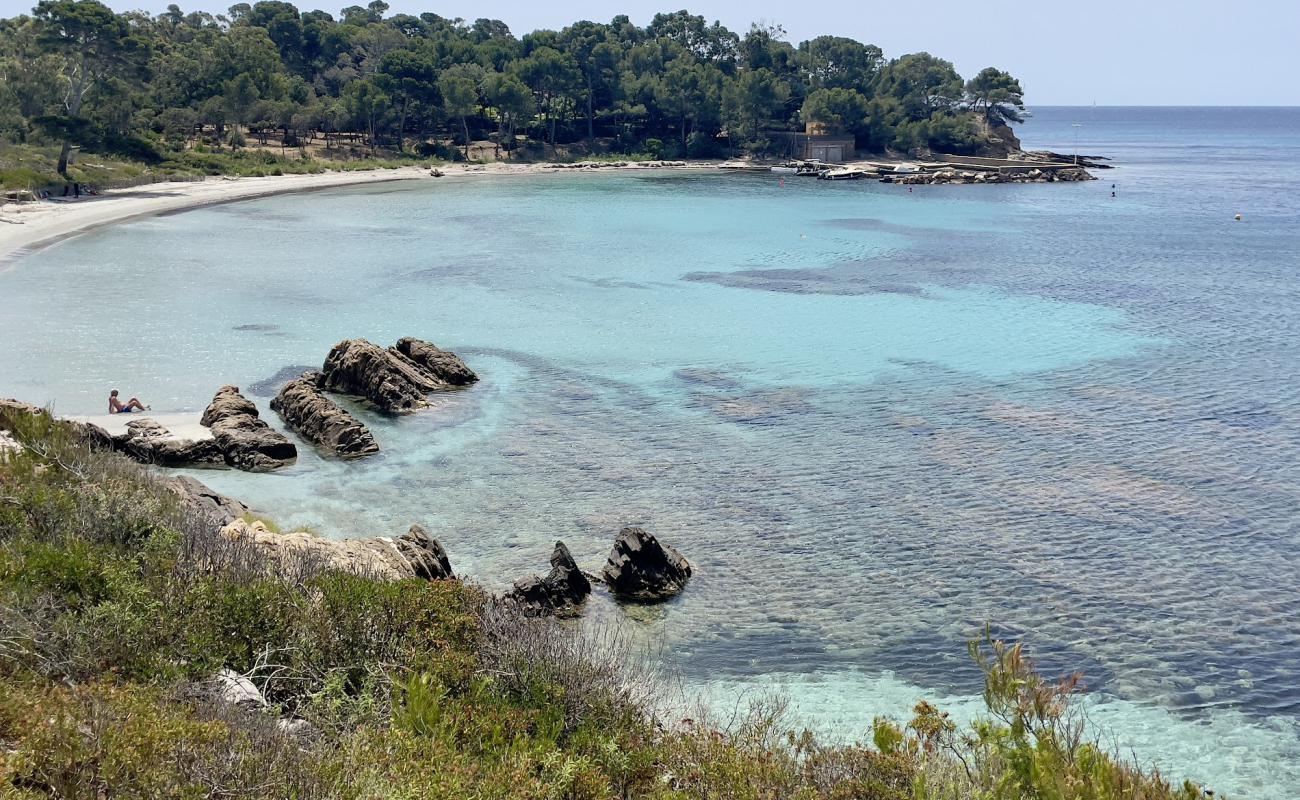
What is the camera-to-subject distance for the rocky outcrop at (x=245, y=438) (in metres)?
24.1

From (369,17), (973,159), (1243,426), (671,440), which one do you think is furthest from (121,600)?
(369,17)

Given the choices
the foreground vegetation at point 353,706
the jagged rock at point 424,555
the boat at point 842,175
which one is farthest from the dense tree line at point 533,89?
the foreground vegetation at point 353,706

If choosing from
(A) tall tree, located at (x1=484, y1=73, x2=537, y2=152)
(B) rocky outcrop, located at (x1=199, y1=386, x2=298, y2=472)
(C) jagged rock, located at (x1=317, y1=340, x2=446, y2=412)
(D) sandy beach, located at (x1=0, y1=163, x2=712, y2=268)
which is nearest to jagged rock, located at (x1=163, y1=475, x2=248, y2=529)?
(B) rocky outcrop, located at (x1=199, y1=386, x2=298, y2=472)

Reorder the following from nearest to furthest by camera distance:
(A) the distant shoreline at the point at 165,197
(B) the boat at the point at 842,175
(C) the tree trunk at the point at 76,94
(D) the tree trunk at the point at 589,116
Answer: (A) the distant shoreline at the point at 165,197 < (C) the tree trunk at the point at 76,94 < (B) the boat at the point at 842,175 < (D) the tree trunk at the point at 589,116

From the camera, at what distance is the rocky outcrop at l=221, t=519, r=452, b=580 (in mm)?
14486

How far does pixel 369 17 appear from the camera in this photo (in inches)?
6821

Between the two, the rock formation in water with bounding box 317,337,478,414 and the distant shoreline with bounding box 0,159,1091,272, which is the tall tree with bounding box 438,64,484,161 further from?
→ the rock formation in water with bounding box 317,337,478,414

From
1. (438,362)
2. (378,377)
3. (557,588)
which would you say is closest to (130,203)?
(438,362)

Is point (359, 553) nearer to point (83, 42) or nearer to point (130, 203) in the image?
point (130, 203)

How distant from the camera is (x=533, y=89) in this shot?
12212 centimetres

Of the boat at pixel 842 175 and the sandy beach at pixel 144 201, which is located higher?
the boat at pixel 842 175

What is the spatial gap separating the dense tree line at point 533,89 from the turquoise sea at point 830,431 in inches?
1666

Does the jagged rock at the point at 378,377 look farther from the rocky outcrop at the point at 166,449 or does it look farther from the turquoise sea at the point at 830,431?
the rocky outcrop at the point at 166,449

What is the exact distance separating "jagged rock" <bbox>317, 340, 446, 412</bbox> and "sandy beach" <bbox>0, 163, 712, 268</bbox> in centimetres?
2619
